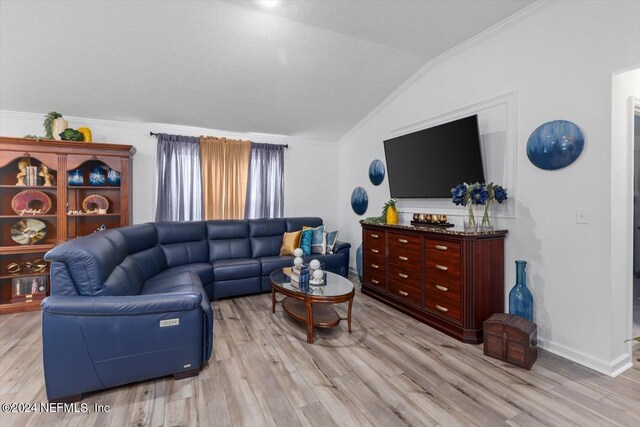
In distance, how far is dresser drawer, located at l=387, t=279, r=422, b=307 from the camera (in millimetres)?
3120

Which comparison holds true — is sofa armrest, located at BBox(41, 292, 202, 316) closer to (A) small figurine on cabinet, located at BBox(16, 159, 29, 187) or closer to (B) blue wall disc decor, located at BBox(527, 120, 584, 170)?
(A) small figurine on cabinet, located at BBox(16, 159, 29, 187)

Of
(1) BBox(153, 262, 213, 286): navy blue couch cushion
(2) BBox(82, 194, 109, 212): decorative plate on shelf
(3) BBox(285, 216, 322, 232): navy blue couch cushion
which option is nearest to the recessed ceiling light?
(1) BBox(153, 262, 213, 286): navy blue couch cushion

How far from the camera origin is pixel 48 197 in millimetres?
3641

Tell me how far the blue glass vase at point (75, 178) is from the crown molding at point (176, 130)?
28.4 inches

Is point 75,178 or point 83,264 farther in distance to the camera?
point 75,178

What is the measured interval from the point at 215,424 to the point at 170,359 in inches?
23.3

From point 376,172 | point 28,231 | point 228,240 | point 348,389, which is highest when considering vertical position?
point 376,172

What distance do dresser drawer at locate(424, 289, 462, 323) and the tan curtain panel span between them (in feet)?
10.1

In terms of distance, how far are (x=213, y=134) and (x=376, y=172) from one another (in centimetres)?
262

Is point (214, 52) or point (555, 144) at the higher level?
point (214, 52)

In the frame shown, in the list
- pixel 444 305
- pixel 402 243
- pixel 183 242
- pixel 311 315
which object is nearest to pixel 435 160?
pixel 402 243

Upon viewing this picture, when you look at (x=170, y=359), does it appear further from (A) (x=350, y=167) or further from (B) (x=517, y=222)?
(A) (x=350, y=167)

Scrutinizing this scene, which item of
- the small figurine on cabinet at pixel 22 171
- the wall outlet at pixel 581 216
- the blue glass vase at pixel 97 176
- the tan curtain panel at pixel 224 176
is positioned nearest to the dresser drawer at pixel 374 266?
the wall outlet at pixel 581 216

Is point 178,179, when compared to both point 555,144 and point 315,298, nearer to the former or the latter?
point 315,298
